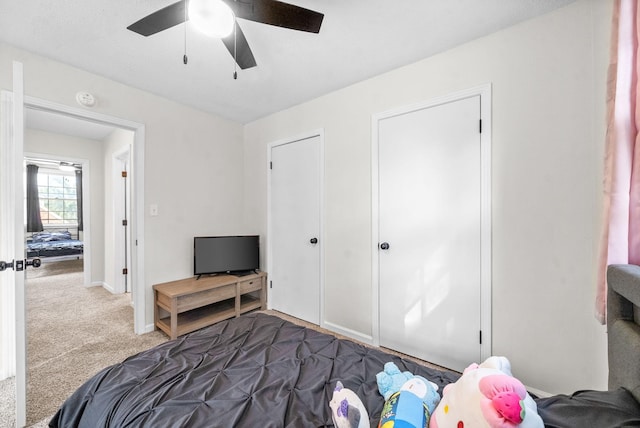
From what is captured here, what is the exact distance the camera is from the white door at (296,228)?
9.34 feet

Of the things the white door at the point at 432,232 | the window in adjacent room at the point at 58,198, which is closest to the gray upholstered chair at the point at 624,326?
the white door at the point at 432,232

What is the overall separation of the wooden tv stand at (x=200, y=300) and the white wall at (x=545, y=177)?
1976 millimetres

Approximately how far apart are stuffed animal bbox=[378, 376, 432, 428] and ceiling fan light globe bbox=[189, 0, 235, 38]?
1.75 meters

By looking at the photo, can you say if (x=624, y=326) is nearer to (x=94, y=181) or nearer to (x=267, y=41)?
(x=267, y=41)

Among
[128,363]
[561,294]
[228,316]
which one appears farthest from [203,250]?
[561,294]

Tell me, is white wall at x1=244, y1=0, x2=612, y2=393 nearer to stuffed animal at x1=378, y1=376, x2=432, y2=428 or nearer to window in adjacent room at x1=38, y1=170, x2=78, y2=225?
stuffed animal at x1=378, y1=376, x2=432, y2=428

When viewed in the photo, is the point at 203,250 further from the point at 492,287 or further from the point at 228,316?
the point at 492,287

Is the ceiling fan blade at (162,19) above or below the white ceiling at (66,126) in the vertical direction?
below

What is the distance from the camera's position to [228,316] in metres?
2.92

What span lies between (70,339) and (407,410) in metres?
3.23

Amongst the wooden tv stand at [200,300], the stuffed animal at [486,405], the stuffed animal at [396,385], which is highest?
the stuffed animal at [486,405]

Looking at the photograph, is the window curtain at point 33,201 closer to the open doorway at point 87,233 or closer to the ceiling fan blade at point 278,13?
the open doorway at point 87,233

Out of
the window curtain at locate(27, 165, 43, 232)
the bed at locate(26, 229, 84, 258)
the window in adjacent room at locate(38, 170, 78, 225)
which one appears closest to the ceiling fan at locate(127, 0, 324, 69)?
the bed at locate(26, 229, 84, 258)

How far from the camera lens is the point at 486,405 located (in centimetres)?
65
